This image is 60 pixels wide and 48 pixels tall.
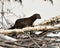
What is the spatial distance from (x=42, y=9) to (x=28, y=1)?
19.6 inches

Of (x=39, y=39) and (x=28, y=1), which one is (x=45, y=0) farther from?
(x=39, y=39)

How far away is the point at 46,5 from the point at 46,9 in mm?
137

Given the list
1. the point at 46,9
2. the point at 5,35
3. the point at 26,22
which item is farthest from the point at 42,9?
the point at 5,35

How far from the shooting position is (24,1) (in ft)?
32.3

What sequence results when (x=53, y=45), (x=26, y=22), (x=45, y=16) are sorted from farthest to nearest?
(x=45, y=16) < (x=26, y=22) < (x=53, y=45)

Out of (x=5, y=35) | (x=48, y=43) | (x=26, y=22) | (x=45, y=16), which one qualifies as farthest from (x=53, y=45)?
(x=45, y=16)

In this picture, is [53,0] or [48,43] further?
[53,0]

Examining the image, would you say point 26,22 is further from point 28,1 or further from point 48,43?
point 28,1

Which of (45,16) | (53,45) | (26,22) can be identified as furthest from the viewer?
(45,16)

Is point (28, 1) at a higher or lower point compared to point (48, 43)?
higher

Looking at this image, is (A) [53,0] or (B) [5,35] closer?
(B) [5,35]

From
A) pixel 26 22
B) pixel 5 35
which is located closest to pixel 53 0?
pixel 26 22

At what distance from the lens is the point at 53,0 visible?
10156 millimetres

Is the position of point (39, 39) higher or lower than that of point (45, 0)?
lower
